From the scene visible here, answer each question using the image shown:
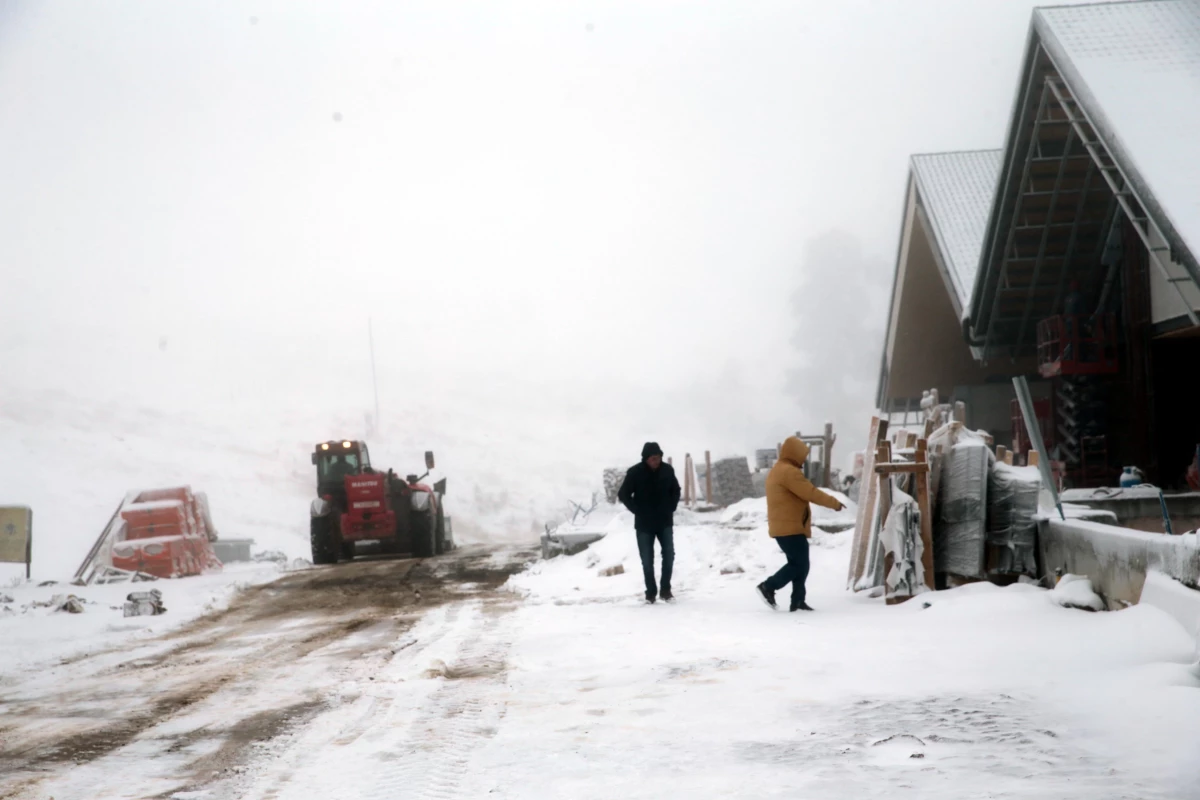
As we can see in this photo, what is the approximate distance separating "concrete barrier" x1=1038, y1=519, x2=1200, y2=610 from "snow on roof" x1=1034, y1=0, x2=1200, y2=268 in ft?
21.5

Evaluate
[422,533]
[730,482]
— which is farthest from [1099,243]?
[422,533]

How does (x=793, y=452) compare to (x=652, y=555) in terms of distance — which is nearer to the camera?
(x=793, y=452)

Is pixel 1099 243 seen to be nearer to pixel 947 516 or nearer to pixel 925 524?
pixel 947 516

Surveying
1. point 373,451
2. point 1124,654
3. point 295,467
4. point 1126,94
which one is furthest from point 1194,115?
point 373,451

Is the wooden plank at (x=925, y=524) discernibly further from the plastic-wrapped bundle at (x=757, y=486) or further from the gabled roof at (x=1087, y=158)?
the plastic-wrapped bundle at (x=757, y=486)

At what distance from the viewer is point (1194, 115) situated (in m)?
15.8

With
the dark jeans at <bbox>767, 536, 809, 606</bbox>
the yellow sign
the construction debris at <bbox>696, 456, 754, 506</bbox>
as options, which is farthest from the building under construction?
the yellow sign

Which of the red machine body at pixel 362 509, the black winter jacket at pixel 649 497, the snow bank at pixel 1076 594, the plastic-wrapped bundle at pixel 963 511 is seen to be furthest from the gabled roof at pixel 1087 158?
the red machine body at pixel 362 509

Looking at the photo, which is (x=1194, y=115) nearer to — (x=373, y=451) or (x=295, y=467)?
(x=295, y=467)

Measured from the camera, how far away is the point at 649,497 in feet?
37.4

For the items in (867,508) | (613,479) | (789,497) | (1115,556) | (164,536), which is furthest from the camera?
(613,479)

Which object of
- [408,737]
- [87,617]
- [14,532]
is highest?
[14,532]

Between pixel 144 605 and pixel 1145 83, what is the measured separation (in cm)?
1578

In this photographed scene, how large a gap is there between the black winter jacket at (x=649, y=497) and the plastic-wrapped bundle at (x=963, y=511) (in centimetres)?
264
